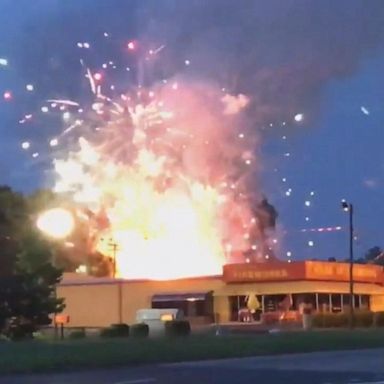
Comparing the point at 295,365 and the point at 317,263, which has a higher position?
the point at 317,263

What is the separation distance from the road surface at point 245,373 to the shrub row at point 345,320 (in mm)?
34655

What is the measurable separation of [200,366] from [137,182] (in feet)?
158

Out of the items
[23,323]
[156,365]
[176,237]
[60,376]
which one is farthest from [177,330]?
[176,237]

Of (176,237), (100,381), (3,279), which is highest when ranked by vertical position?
(176,237)

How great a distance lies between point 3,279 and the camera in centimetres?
5544

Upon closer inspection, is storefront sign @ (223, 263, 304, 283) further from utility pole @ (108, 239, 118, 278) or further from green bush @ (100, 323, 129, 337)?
green bush @ (100, 323, 129, 337)

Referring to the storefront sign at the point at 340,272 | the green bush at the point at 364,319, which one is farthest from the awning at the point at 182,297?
the green bush at the point at 364,319

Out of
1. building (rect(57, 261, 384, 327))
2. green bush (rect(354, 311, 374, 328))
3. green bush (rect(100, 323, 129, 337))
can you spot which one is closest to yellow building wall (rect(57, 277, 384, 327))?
building (rect(57, 261, 384, 327))

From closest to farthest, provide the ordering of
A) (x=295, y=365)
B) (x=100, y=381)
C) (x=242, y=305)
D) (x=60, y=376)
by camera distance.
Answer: (x=100, y=381), (x=60, y=376), (x=295, y=365), (x=242, y=305)

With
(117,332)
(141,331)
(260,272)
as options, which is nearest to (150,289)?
(260,272)

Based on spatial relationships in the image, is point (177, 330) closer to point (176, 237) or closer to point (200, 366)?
point (200, 366)

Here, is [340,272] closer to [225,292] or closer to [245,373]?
[225,292]

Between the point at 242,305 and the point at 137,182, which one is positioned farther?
the point at 242,305

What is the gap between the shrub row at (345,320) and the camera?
6938 cm
